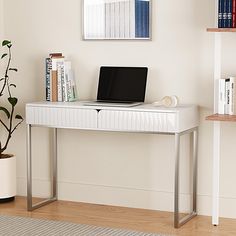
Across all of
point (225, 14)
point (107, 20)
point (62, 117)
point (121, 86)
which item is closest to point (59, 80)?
point (62, 117)

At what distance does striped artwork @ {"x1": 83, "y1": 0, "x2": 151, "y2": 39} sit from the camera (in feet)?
15.1

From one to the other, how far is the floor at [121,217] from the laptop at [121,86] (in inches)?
32.7

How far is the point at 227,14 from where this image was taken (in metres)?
4.10


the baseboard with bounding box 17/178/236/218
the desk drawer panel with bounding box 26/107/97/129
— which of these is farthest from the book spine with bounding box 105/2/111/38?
the baseboard with bounding box 17/178/236/218

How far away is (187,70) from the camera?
4512 millimetres

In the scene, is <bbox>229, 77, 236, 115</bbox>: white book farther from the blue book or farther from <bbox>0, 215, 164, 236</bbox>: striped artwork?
the blue book

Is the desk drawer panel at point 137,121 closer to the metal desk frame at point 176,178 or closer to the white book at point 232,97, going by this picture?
the metal desk frame at point 176,178

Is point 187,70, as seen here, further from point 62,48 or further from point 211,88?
point 62,48

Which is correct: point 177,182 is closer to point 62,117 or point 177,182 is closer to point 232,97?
point 232,97

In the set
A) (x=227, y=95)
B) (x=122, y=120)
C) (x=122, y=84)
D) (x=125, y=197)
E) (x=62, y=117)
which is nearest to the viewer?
(x=227, y=95)

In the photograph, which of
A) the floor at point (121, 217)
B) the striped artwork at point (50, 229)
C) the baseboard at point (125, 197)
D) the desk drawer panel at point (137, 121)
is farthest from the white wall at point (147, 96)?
the striped artwork at point (50, 229)

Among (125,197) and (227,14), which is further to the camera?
(125,197)

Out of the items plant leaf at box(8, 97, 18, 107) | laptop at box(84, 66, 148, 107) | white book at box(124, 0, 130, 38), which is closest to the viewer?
laptop at box(84, 66, 148, 107)

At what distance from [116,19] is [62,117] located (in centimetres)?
86
